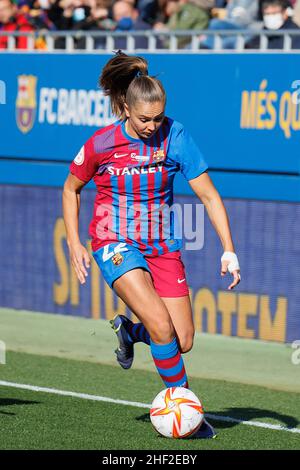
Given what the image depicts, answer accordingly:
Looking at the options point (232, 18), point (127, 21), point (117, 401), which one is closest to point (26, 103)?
point (127, 21)

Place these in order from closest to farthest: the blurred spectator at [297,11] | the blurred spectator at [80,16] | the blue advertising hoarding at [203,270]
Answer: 1. the blue advertising hoarding at [203,270]
2. the blurred spectator at [297,11]
3. the blurred spectator at [80,16]

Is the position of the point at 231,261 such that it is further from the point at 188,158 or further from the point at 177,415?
→ the point at 177,415

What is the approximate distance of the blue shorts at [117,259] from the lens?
Result: 6.58m

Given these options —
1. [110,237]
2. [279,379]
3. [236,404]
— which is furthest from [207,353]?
[110,237]

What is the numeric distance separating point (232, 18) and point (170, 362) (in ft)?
21.6

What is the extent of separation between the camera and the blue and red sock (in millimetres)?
6543

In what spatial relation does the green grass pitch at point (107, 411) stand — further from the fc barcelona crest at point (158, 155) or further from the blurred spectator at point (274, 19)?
the blurred spectator at point (274, 19)

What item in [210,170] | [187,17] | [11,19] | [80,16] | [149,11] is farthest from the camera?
[11,19]

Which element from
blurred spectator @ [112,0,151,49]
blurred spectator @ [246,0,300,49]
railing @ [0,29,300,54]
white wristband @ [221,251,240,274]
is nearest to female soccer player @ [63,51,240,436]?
white wristband @ [221,251,240,274]

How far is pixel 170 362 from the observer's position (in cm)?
658

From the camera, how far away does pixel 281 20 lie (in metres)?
11.3

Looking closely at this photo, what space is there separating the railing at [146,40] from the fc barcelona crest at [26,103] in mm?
396

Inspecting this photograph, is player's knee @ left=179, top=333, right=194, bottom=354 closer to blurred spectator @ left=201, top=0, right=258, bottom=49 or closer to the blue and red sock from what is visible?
the blue and red sock
